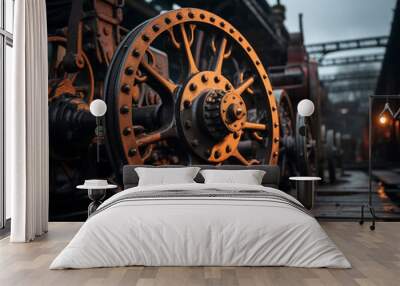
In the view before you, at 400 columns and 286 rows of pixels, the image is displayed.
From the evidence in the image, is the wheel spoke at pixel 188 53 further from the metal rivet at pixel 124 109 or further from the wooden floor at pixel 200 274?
the wooden floor at pixel 200 274

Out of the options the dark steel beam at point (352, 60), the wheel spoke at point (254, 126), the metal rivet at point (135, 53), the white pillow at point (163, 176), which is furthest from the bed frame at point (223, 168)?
the dark steel beam at point (352, 60)

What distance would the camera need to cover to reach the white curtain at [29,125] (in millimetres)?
3625

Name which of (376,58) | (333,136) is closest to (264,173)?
(333,136)

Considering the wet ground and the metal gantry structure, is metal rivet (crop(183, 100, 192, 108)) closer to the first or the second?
the metal gantry structure

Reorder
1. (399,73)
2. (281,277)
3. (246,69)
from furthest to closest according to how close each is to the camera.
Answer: (246,69) → (399,73) → (281,277)

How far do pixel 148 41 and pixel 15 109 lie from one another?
1.16 m

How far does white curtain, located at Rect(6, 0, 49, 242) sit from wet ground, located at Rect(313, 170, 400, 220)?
2.60 meters

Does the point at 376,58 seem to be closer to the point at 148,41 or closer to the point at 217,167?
the point at 217,167

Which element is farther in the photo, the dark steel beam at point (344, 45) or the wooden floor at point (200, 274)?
the dark steel beam at point (344, 45)

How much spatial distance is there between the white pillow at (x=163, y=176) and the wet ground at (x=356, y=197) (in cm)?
152

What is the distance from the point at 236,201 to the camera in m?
2.97

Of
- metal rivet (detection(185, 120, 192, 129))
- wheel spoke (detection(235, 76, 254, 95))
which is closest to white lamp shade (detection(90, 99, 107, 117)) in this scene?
metal rivet (detection(185, 120, 192, 129))

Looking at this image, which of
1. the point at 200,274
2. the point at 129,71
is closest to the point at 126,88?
the point at 129,71

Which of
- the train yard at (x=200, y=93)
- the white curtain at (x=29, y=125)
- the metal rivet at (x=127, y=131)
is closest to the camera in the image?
the white curtain at (x=29, y=125)
